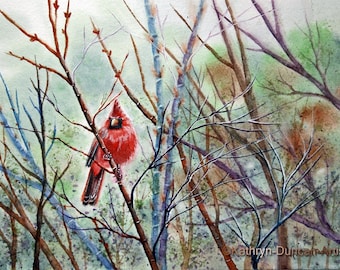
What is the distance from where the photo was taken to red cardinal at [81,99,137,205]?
2686 millimetres

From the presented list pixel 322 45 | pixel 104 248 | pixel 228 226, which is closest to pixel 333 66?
pixel 322 45

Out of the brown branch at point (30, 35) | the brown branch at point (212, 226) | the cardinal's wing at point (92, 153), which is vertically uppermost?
the brown branch at point (30, 35)

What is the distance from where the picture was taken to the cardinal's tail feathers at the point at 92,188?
2.68 m

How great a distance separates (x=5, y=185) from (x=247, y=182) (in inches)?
46.2

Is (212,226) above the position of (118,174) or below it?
below

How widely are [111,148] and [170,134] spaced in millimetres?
296

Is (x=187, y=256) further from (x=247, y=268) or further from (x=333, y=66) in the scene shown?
(x=333, y=66)

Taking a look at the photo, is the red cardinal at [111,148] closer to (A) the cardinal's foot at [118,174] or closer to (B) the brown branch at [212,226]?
(A) the cardinal's foot at [118,174]

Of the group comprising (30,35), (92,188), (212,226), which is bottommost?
(212,226)

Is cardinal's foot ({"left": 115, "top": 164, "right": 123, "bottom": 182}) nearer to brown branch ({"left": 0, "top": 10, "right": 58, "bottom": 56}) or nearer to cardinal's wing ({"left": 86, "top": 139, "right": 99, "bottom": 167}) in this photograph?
cardinal's wing ({"left": 86, "top": 139, "right": 99, "bottom": 167})

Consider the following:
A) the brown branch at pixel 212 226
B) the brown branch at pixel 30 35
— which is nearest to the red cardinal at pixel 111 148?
the brown branch at pixel 212 226

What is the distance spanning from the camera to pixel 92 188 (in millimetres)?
2686

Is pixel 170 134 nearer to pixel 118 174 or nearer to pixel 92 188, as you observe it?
pixel 118 174

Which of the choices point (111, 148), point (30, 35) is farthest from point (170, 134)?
point (30, 35)
